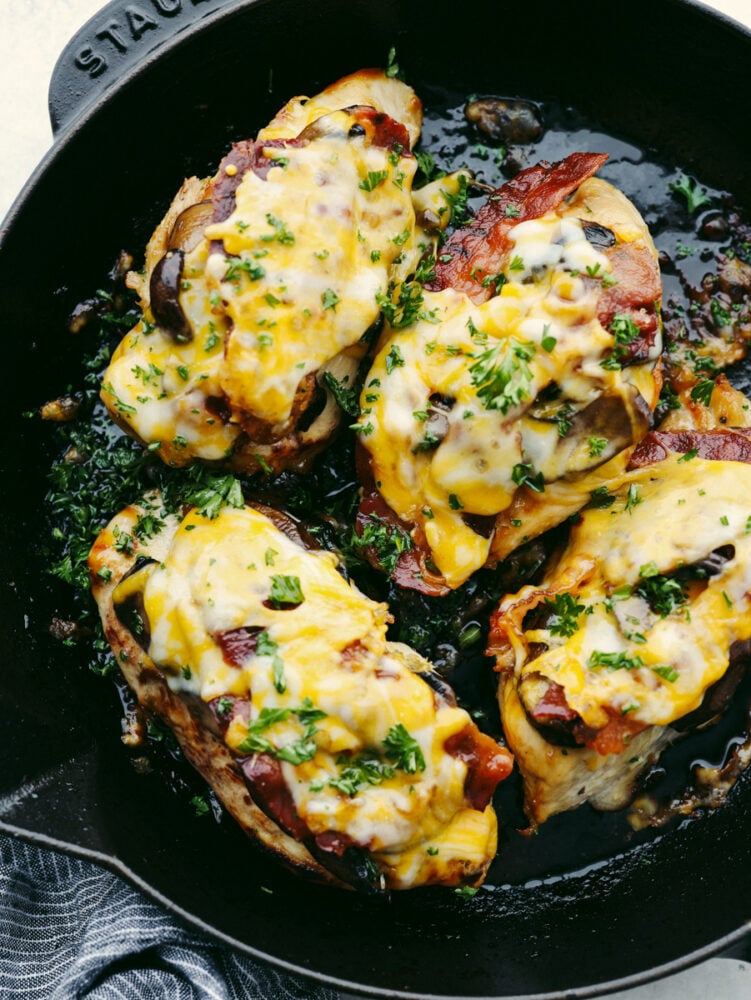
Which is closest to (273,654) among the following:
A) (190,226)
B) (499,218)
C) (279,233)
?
(279,233)

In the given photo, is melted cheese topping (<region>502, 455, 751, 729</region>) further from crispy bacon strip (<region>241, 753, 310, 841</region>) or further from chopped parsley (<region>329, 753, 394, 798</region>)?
crispy bacon strip (<region>241, 753, 310, 841</region>)

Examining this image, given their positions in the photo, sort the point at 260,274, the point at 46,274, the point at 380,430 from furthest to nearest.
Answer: the point at 46,274, the point at 380,430, the point at 260,274

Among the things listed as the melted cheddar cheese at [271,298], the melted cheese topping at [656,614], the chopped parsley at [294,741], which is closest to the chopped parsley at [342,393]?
the melted cheddar cheese at [271,298]

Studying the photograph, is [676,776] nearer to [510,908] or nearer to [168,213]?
[510,908]

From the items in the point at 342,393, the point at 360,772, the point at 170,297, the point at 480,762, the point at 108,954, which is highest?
the point at 170,297

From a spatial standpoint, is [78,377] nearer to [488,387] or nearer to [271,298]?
[271,298]

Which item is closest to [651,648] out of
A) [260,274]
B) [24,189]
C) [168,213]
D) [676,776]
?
[676,776]

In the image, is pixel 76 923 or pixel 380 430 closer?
pixel 380 430
